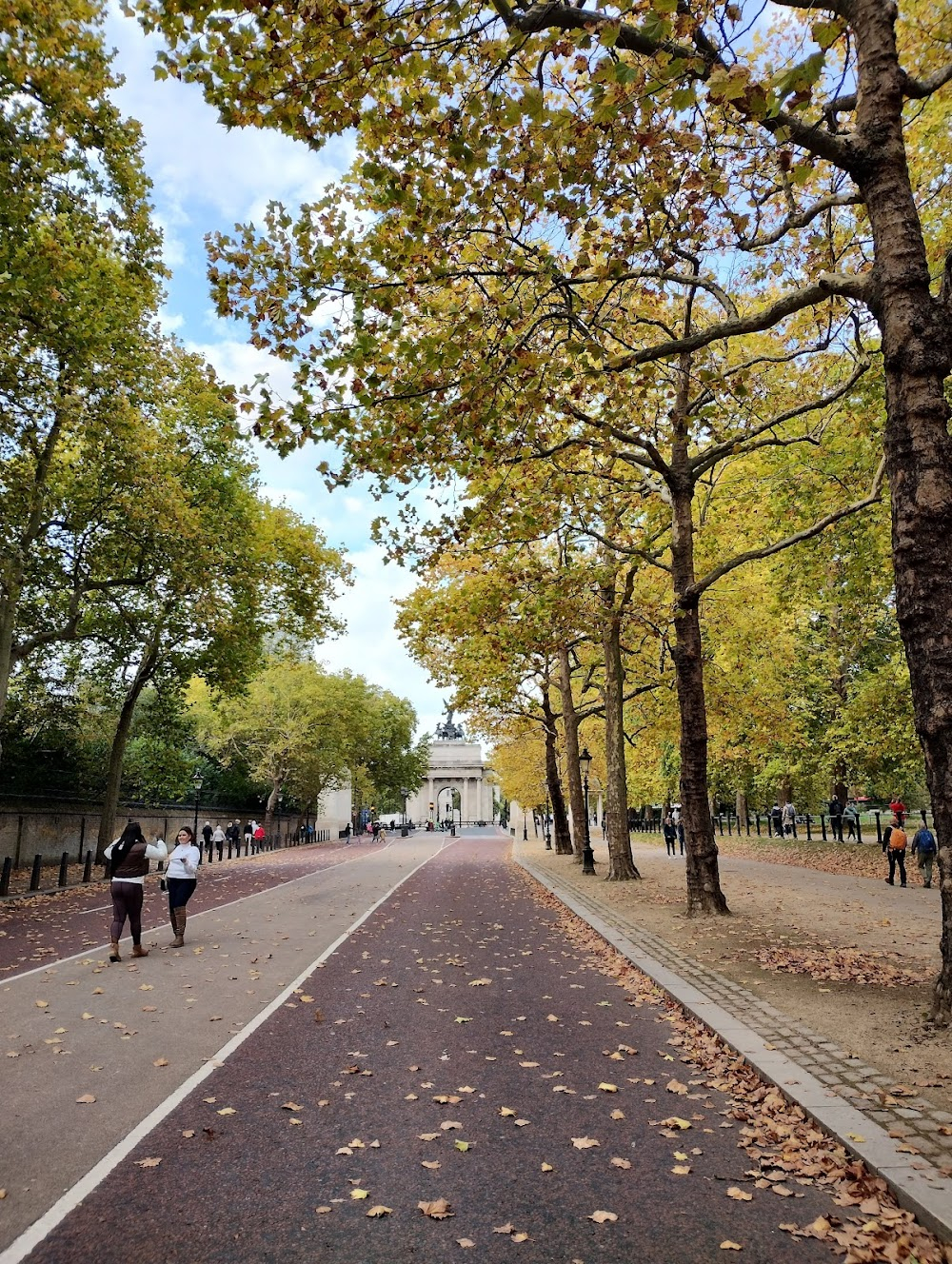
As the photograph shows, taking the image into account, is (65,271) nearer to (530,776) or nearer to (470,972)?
(470,972)

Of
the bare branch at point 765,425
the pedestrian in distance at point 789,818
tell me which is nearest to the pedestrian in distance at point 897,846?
the bare branch at point 765,425

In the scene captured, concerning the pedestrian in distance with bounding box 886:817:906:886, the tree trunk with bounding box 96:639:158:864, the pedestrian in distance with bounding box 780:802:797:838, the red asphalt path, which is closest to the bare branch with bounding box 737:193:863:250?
the red asphalt path

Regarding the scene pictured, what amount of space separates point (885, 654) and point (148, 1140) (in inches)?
1220

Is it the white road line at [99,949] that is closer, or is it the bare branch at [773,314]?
the bare branch at [773,314]

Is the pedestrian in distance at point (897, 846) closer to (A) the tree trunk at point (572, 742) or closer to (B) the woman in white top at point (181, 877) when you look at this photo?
(A) the tree trunk at point (572, 742)

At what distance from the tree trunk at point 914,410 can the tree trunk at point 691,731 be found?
21.2ft

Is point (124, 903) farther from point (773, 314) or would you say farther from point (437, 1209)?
point (773, 314)

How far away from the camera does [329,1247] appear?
11.9 feet

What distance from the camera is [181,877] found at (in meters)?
11.6

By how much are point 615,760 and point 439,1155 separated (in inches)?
598

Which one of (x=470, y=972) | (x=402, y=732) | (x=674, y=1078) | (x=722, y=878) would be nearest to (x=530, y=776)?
(x=402, y=732)

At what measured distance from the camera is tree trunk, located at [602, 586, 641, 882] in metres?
19.3

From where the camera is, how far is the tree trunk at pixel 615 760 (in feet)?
63.3

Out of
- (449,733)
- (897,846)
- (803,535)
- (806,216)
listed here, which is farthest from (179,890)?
(449,733)
